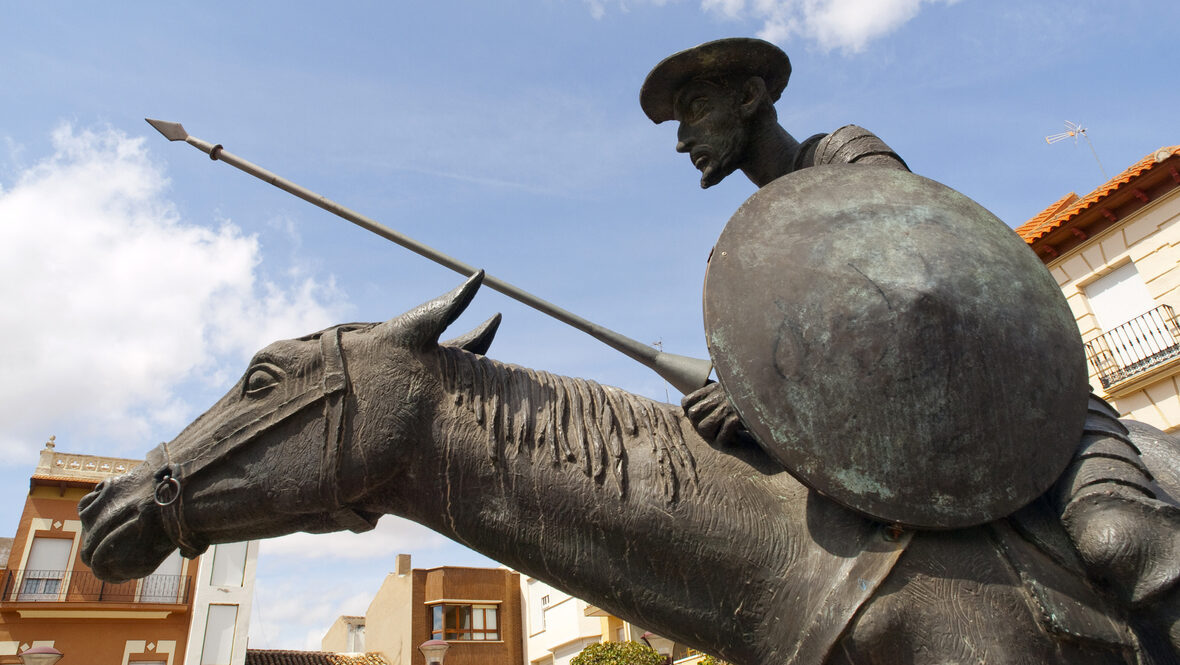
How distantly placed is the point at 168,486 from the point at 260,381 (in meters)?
0.39

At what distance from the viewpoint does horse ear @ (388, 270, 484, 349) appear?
7.92ft

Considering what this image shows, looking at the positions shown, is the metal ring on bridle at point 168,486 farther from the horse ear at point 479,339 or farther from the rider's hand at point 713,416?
the rider's hand at point 713,416

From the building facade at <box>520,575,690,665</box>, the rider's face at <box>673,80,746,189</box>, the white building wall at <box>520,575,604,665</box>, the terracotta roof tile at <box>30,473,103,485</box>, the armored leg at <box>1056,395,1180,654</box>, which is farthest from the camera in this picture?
the white building wall at <box>520,575,604,665</box>

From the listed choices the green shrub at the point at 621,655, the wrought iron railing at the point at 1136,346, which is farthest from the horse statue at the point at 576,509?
the green shrub at the point at 621,655

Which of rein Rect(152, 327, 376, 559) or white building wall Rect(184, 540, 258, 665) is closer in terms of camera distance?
rein Rect(152, 327, 376, 559)

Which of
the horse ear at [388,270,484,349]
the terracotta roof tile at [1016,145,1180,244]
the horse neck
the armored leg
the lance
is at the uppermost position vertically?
the terracotta roof tile at [1016,145,1180,244]

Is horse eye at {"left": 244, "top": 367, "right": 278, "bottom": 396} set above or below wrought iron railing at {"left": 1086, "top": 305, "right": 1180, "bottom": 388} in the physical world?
below

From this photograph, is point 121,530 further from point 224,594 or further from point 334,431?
point 224,594

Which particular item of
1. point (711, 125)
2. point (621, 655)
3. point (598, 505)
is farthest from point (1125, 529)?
point (621, 655)

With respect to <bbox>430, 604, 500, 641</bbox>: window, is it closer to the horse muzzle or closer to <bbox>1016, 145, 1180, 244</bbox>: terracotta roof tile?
<bbox>1016, 145, 1180, 244</bbox>: terracotta roof tile

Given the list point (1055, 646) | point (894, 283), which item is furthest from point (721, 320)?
point (1055, 646)

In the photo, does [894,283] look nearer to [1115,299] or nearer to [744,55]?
[744,55]

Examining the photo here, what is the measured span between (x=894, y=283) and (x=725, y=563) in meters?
0.88

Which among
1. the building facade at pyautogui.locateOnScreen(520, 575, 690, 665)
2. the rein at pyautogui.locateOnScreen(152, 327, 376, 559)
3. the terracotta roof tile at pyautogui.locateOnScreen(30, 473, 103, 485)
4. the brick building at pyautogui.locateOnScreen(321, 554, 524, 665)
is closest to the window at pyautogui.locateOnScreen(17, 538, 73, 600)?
the terracotta roof tile at pyautogui.locateOnScreen(30, 473, 103, 485)
